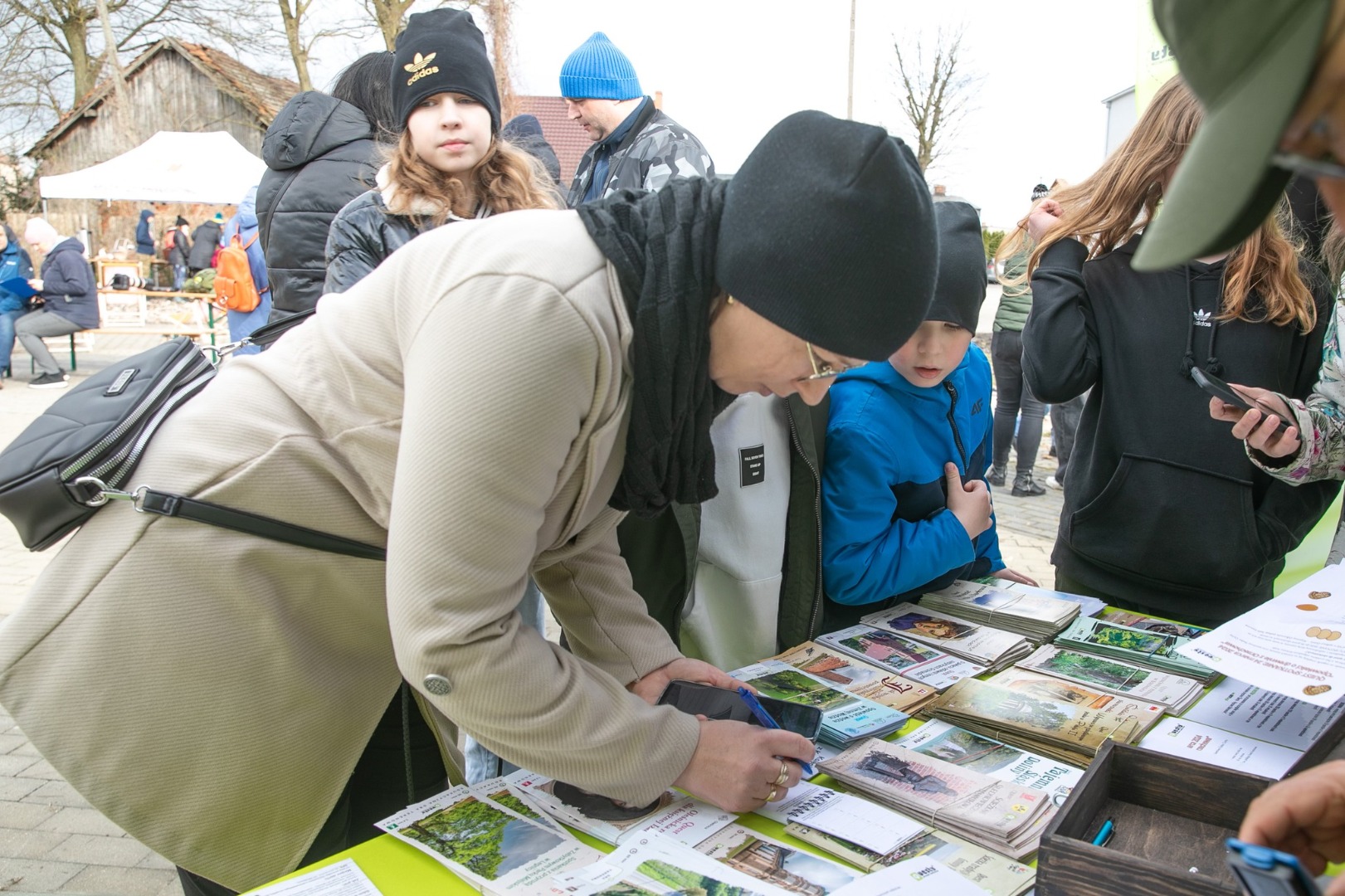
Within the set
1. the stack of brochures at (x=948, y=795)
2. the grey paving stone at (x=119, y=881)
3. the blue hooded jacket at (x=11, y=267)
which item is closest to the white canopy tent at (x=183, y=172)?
the blue hooded jacket at (x=11, y=267)

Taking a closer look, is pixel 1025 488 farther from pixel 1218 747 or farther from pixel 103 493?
pixel 103 493

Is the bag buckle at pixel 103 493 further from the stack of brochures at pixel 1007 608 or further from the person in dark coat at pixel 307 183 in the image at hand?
the person in dark coat at pixel 307 183

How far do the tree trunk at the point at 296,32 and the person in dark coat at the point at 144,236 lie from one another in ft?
12.8

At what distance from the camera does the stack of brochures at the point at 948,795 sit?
3.88ft

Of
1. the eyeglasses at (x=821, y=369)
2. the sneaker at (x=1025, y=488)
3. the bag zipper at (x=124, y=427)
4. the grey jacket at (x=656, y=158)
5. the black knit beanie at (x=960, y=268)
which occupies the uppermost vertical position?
the grey jacket at (x=656, y=158)

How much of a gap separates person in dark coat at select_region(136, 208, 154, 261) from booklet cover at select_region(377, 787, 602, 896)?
65.4 ft

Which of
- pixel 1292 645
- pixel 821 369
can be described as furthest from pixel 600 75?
pixel 1292 645

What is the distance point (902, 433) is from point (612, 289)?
107cm

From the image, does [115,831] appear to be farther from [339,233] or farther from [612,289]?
[612,289]

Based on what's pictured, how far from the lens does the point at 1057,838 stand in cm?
98

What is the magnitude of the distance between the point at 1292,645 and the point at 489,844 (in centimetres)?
122

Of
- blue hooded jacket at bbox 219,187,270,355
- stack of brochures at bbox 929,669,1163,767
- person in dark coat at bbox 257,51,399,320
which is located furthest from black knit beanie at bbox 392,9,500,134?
blue hooded jacket at bbox 219,187,270,355

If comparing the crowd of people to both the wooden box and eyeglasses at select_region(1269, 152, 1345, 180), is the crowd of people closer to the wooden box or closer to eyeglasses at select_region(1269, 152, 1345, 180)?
eyeglasses at select_region(1269, 152, 1345, 180)

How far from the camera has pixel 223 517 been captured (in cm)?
115
